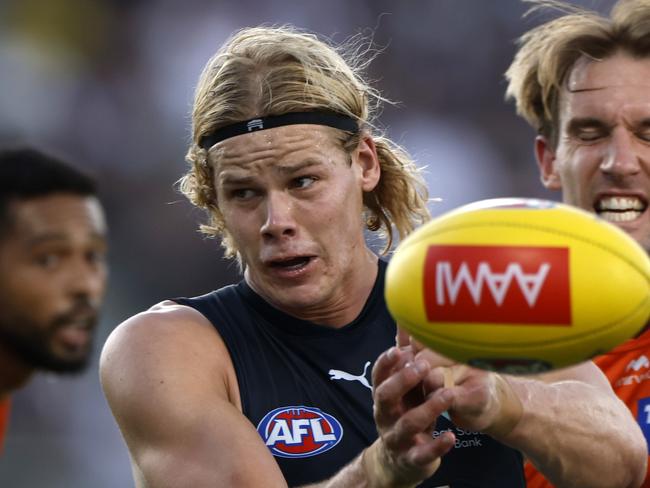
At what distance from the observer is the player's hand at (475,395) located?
2830mm

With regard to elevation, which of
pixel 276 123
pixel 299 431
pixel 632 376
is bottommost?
pixel 632 376

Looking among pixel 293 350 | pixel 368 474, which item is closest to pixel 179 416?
pixel 293 350

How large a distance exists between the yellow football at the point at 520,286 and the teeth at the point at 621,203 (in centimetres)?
181

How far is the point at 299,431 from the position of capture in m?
3.38

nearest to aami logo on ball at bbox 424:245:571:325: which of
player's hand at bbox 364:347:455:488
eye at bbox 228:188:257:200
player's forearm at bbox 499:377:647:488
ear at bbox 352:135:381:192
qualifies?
player's hand at bbox 364:347:455:488

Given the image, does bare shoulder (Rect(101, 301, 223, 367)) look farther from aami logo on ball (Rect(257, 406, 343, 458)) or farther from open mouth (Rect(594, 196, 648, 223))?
open mouth (Rect(594, 196, 648, 223))

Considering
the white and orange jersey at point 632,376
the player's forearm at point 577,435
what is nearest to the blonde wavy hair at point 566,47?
the white and orange jersey at point 632,376

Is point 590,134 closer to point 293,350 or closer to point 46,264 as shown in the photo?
point 293,350

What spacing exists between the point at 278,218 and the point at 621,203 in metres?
1.71

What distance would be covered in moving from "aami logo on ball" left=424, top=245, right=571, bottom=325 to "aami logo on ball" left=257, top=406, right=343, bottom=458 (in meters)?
0.99

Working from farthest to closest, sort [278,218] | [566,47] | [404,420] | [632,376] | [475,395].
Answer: [566,47]
[632,376]
[278,218]
[475,395]
[404,420]

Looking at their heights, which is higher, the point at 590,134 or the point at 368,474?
the point at 590,134

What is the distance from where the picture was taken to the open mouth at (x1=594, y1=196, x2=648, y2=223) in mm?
→ 4441

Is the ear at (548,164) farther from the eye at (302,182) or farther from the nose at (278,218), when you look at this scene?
the nose at (278,218)
